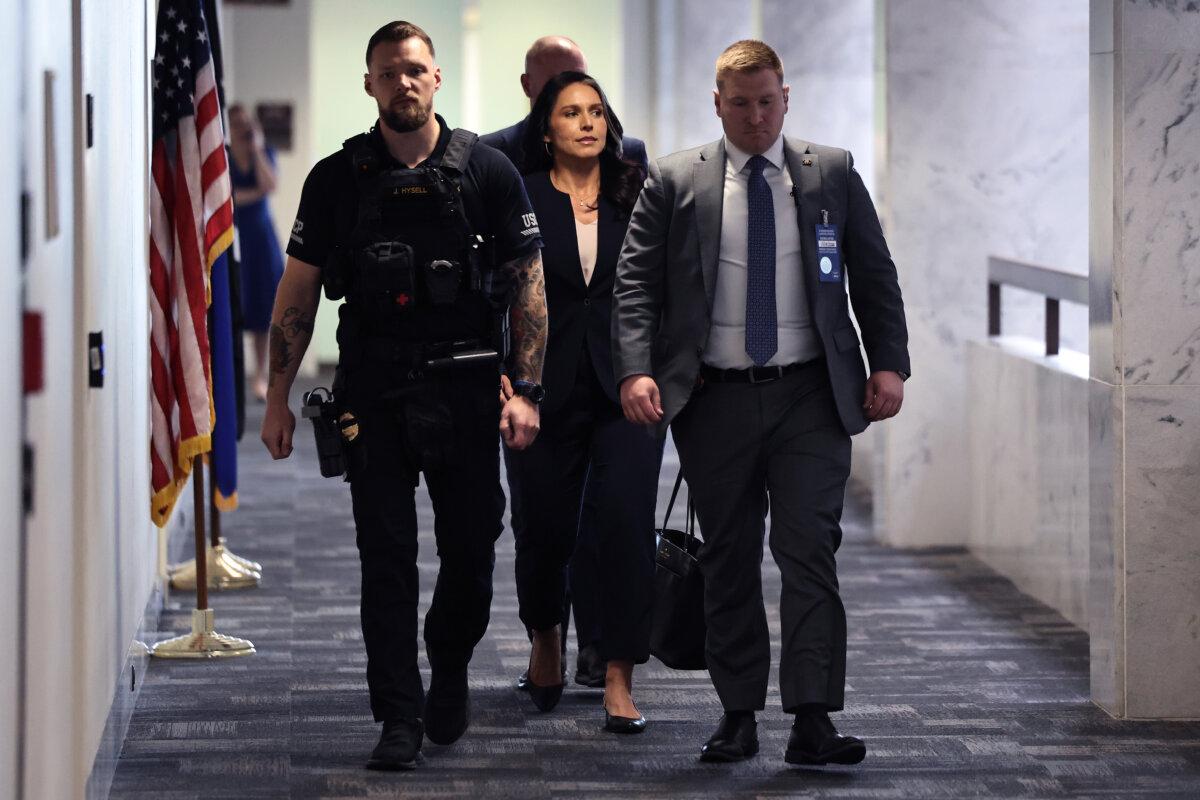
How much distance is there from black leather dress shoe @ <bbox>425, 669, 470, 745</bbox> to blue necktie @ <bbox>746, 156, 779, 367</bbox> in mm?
1015

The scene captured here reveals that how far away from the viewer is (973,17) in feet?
23.3

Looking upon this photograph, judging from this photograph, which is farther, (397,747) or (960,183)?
(960,183)

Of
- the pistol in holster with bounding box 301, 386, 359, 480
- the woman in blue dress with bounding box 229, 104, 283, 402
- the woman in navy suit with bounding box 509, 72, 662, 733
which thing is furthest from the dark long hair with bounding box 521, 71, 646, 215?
the woman in blue dress with bounding box 229, 104, 283, 402

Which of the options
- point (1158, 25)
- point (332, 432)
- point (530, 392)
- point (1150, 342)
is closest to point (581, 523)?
point (530, 392)

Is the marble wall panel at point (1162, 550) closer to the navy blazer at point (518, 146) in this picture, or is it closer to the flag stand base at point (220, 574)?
the navy blazer at point (518, 146)

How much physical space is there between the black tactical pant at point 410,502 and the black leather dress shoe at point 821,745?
770mm

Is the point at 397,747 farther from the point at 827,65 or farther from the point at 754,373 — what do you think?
the point at 827,65

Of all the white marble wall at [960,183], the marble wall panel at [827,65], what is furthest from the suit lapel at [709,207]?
the marble wall panel at [827,65]

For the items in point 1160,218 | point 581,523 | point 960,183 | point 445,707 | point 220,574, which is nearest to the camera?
point 445,707

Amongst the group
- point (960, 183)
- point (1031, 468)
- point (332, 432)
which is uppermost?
point (960, 183)

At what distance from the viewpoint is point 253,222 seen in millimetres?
11109

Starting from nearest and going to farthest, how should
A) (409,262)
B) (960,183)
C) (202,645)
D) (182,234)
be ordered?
(409,262) < (182,234) < (202,645) < (960,183)

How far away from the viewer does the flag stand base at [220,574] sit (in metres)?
6.46

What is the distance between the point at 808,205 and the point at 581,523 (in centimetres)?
108
